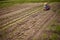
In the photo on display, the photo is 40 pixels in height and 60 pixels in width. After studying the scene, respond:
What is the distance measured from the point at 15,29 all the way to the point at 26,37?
5.86 ft

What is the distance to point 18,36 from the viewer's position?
7895 millimetres

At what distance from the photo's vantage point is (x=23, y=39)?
24.4ft

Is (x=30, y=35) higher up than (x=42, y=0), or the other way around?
(x=30, y=35)

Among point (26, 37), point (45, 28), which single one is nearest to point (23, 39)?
point (26, 37)

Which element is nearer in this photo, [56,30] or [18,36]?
[18,36]

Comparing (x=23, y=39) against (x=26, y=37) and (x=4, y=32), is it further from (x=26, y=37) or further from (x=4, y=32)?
(x=4, y=32)

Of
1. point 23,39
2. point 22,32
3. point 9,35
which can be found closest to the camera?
point 23,39

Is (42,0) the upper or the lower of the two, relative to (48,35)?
lower

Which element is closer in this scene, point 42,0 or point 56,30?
point 56,30

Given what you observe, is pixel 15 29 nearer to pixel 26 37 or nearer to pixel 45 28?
pixel 26 37

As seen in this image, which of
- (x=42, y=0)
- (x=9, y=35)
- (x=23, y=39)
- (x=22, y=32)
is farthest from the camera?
(x=42, y=0)

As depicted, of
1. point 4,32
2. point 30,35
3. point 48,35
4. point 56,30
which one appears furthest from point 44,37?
point 4,32

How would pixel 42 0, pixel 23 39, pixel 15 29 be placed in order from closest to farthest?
pixel 23 39, pixel 15 29, pixel 42 0

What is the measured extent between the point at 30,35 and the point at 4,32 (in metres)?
1.98
